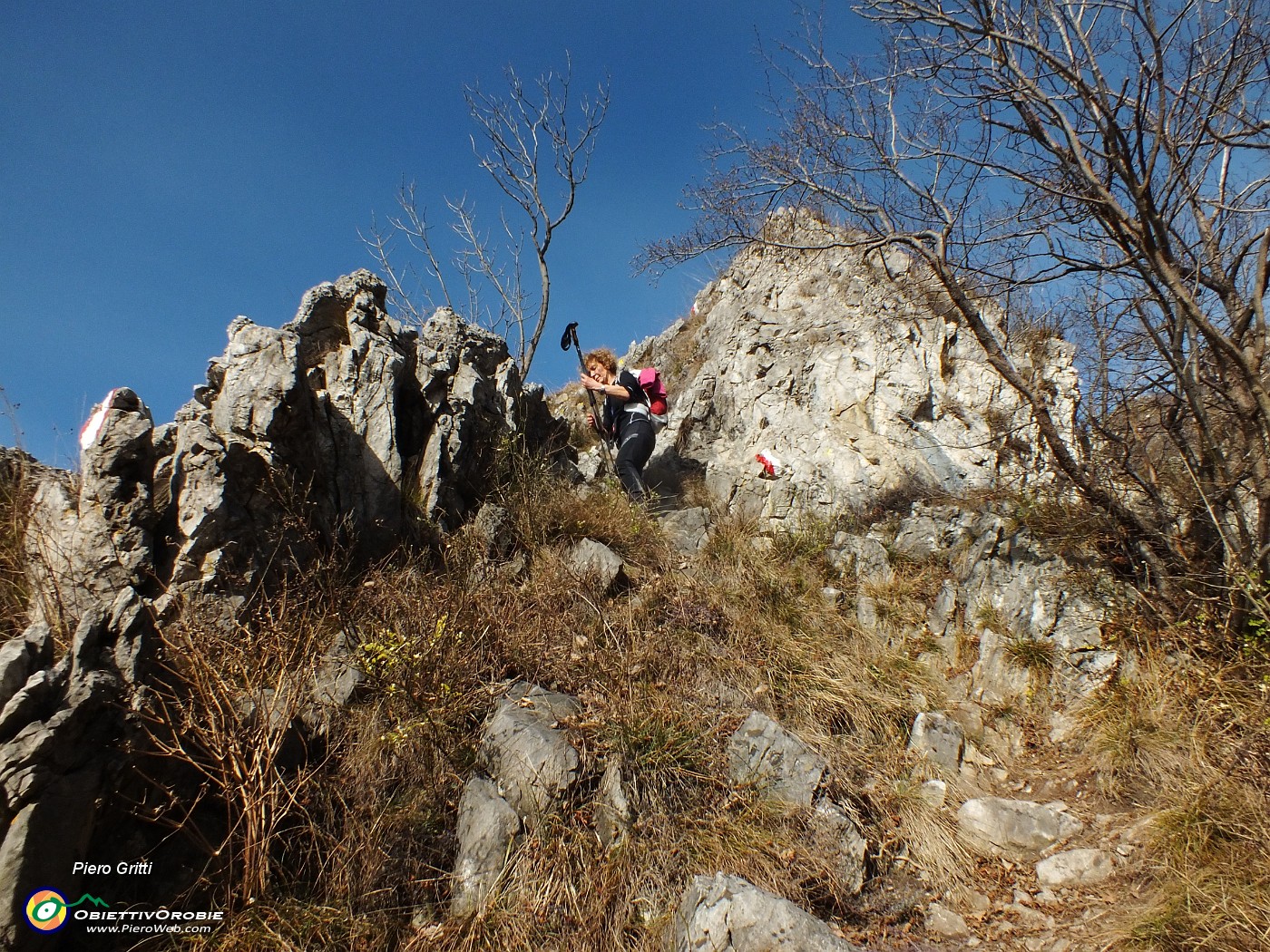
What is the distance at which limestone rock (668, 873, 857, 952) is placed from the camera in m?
2.93

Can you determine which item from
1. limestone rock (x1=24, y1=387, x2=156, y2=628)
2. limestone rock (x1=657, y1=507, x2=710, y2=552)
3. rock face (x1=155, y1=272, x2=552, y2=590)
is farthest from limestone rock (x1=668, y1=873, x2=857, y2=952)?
limestone rock (x1=657, y1=507, x2=710, y2=552)

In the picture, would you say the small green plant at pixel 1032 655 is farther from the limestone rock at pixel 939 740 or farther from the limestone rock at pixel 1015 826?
the limestone rock at pixel 1015 826

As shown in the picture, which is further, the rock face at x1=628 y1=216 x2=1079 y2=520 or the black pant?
the black pant

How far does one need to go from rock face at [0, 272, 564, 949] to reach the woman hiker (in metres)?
1.03

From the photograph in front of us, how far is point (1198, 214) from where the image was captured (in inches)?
169

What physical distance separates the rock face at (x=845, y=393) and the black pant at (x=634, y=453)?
112 cm

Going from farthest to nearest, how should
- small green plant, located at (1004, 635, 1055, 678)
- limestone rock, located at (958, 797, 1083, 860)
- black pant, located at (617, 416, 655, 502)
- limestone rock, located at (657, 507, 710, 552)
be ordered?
black pant, located at (617, 416, 655, 502)
limestone rock, located at (657, 507, 710, 552)
small green plant, located at (1004, 635, 1055, 678)
limestone rock, located at (958, 797, 1083, 860)

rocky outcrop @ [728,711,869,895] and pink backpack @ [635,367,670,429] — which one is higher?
pink backpack @ [635,367,670,429]

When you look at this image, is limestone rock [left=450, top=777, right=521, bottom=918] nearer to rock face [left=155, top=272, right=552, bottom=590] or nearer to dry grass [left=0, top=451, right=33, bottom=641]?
rock face [left=155, top=272, right=552, bottom=590]

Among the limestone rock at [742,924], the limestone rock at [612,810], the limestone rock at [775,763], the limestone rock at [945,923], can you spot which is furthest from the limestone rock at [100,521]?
the limestone rock at [945,923]

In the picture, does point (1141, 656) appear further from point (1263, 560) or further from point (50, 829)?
point (50, 829)

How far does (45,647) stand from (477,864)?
2390 mm

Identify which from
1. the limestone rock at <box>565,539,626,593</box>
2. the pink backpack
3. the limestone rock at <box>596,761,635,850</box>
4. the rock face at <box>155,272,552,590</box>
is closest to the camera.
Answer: the limestone rock at <box>596,761,635,850</box>

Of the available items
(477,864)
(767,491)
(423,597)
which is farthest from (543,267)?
(477,864)
